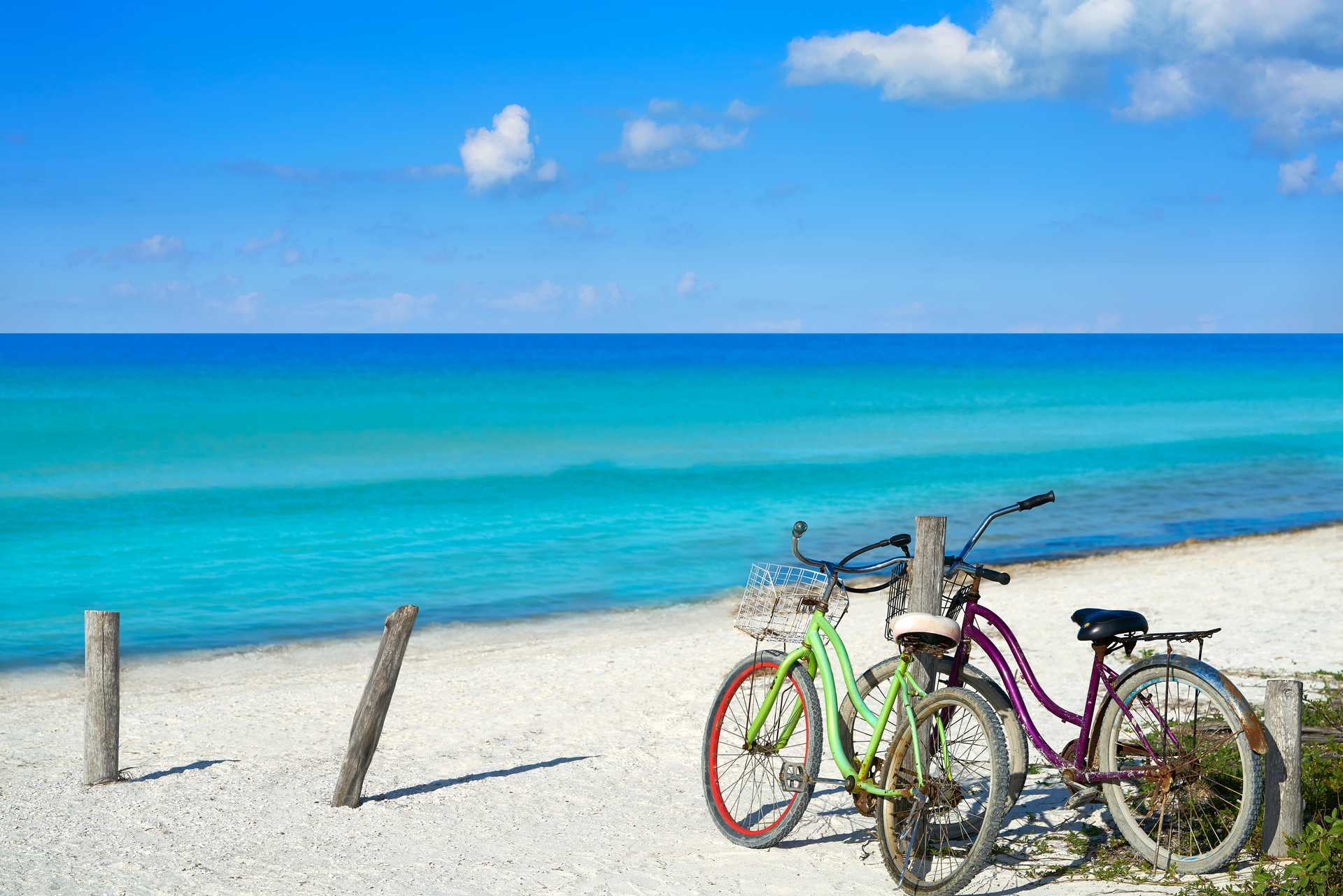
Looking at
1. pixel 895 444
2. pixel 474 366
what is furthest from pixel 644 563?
pixel 474 366

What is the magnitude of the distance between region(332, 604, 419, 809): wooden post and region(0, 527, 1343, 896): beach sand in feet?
0.74

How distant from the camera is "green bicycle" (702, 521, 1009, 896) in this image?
5.25 m

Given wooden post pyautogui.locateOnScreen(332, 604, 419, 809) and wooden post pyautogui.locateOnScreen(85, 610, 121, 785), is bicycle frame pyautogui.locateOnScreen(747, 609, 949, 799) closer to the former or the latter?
wooden post pyautogui.locateOnScreen(332, 604, 419, 809)

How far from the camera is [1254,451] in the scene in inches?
1574

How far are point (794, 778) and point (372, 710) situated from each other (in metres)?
2.88

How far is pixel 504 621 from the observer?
16.1 m

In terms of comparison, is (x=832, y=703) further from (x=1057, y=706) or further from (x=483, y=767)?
(x=483, y=767)

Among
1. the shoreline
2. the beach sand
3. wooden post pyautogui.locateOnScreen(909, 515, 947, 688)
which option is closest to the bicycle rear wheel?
the beach sand

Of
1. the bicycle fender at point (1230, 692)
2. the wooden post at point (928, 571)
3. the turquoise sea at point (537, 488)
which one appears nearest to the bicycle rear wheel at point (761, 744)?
the wooden post at point (928, 571)

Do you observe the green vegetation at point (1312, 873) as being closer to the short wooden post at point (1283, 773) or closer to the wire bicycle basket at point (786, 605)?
the short wooden post at point (1283, 773)

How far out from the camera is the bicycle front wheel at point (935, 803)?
16.6ft

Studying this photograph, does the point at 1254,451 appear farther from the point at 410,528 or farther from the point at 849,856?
the point at 849,856

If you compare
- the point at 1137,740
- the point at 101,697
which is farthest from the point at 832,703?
the point at 101,697

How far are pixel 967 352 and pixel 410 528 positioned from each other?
556 ft
